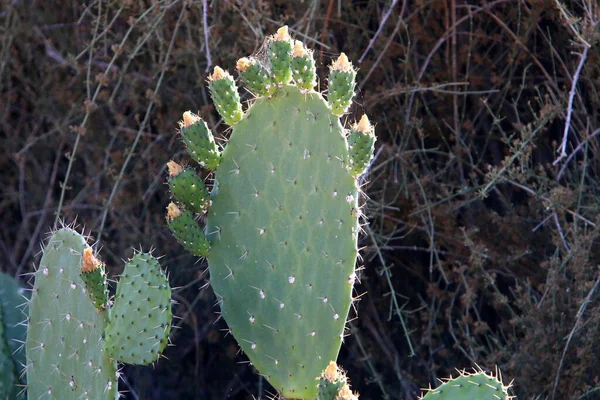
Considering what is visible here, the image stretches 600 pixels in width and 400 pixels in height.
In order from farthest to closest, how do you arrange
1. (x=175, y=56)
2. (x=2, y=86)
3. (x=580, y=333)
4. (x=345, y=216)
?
(x=2, y=86) → (x=175, y=56) → (x=580, y=333) → (x=345, y=216)

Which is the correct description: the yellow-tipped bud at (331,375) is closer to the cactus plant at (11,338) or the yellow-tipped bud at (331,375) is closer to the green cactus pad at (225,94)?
the green cactus pad at (225,94)

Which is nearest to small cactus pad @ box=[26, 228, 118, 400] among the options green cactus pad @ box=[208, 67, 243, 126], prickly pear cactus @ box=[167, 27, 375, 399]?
prickly pear cactus @ box=[167, 27, 375, 399]

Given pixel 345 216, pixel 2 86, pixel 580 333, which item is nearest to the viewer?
pixel 345 216

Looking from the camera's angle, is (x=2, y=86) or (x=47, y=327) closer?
(x=47, y=327)

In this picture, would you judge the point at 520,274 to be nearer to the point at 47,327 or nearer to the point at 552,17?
the point at 552,17

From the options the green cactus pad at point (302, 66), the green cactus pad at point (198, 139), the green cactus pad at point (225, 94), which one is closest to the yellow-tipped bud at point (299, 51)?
the green cactus pad at point (302, 66)

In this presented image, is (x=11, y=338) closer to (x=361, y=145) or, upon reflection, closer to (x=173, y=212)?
(x=173, y=212)

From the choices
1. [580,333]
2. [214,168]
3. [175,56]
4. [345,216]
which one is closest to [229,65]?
[175,56]
